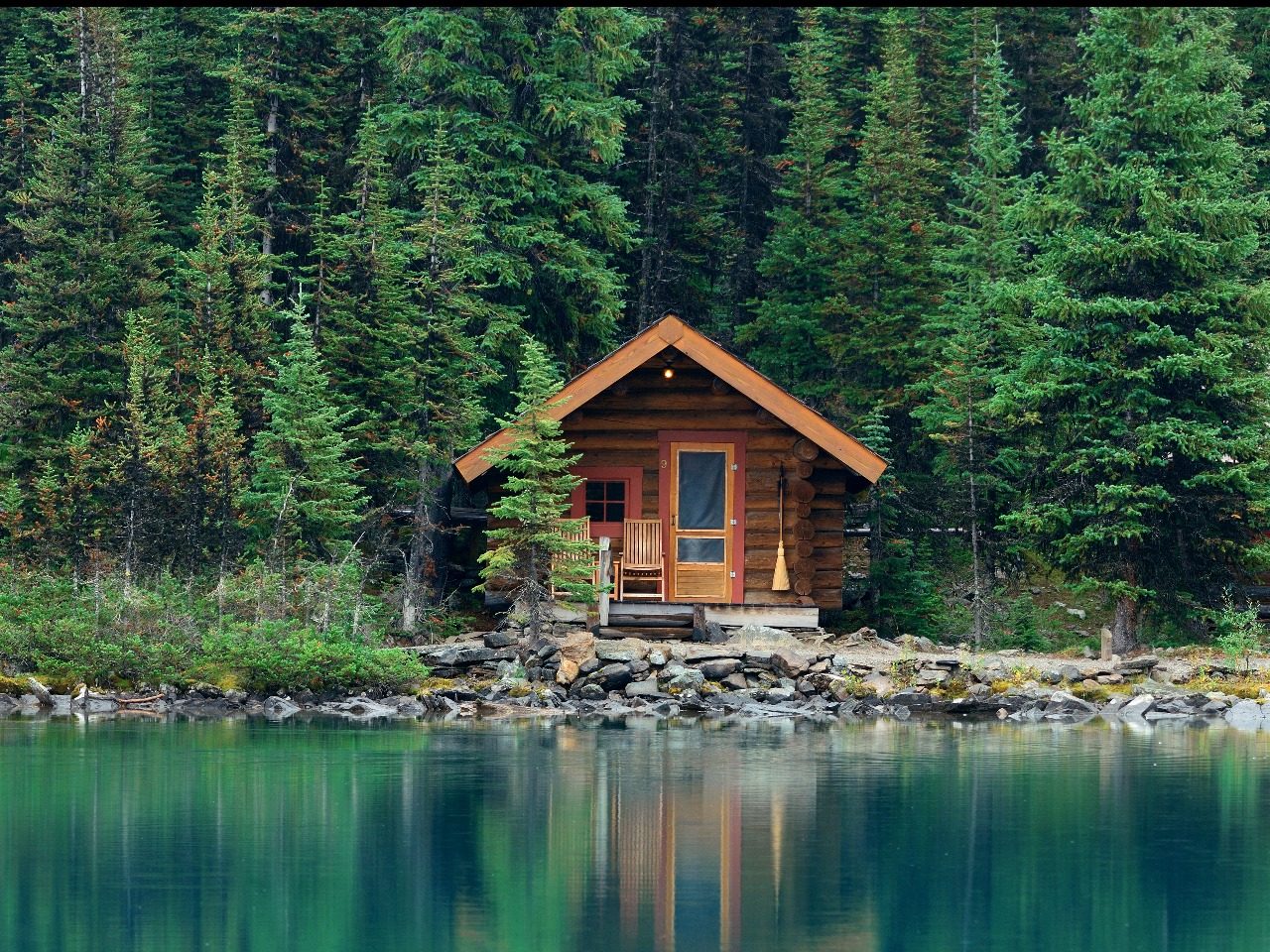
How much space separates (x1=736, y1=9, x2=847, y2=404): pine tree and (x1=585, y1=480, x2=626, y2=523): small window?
10496mm

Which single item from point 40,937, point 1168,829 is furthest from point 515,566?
point 40,937

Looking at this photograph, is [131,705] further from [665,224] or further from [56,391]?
[665,224]

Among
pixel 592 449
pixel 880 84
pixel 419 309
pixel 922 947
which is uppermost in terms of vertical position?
pixel 880 84

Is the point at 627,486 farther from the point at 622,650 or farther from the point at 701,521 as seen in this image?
the point at 622,650

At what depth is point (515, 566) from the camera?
30188mm

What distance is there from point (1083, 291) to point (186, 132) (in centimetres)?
2572

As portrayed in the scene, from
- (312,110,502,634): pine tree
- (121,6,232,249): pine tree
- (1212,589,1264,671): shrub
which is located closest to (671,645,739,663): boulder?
(312,110,502,634): pine tree

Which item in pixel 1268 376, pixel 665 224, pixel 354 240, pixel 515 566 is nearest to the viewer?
pixel 515 566

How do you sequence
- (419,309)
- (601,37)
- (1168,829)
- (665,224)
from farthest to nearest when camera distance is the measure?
(665,224)
(601,37)
(419,309)
(1168,829)

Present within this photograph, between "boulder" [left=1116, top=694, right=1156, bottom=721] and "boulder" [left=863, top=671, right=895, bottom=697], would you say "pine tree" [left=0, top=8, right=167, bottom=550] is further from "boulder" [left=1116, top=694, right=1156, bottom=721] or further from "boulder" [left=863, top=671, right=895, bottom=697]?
→ "boulder" [left=1116, top=694, right=1156, bottom=721]

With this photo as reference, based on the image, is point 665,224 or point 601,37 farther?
point 665,224

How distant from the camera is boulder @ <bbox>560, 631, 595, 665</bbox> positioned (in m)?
28.3

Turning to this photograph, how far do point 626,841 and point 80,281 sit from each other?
25575mm

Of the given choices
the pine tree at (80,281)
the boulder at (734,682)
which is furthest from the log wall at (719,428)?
the pine tree at (80,281)
